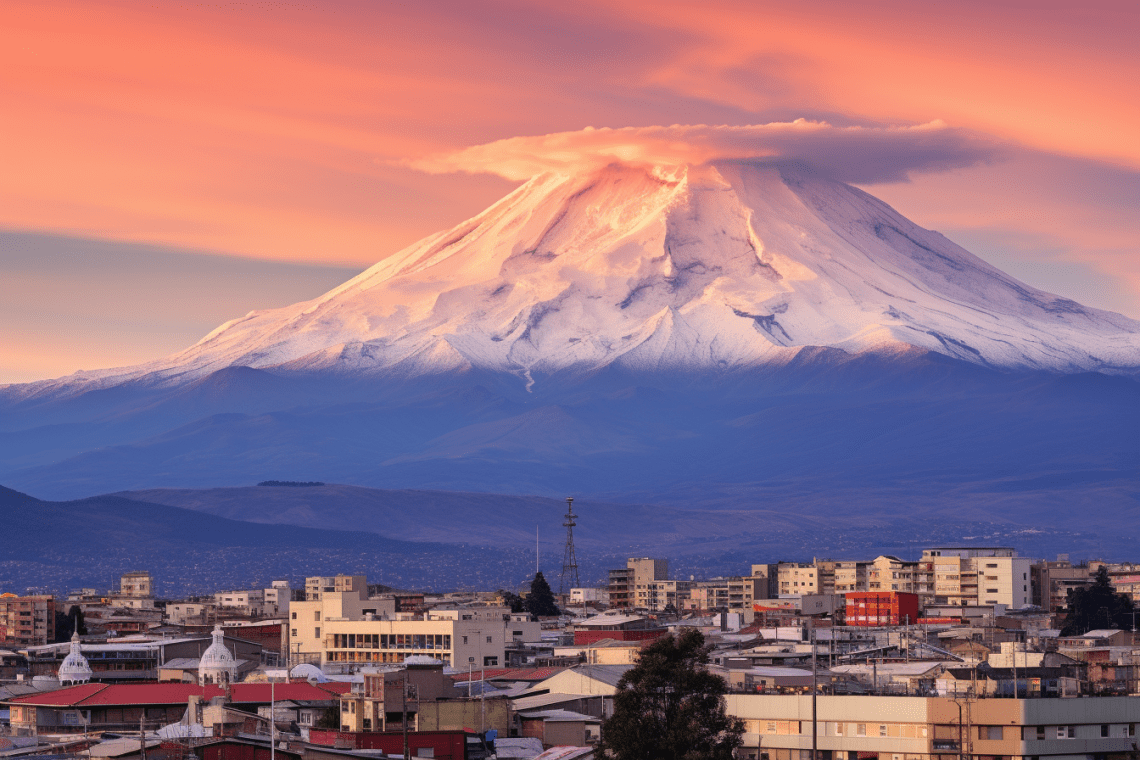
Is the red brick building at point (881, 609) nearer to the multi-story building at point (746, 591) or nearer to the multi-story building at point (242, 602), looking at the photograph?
the multi-story building at point (746, 591)

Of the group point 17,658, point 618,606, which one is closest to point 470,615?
point 17,658

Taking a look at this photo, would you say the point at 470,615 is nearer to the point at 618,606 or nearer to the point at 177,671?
the point at 177,671

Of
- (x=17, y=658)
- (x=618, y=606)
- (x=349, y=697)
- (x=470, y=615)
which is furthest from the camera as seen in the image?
(x=618, y=606)

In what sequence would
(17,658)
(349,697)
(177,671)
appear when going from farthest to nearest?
(17,658)
(177,671)
(349,697)

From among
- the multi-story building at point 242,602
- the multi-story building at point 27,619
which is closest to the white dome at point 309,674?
the multi-story building at point 27,619

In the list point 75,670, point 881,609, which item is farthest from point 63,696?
point 881,609

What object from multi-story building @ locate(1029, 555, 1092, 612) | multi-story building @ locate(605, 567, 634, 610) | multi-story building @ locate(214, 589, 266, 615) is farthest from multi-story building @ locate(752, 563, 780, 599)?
multi-story building @ locate(214, 589, 266, 615)

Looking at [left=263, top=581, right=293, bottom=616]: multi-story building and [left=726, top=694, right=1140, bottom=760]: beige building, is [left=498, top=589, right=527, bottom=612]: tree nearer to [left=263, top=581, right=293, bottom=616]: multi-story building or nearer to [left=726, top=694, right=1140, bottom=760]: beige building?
[left=263, top=581, right=293, bottom=616]: multi-story building
